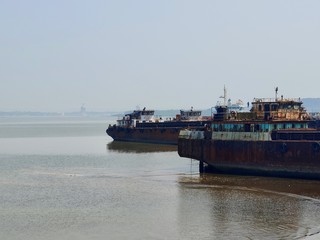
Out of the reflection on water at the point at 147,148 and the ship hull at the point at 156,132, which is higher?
the ship hull at the point at 156,132

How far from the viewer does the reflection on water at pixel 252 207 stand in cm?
3238

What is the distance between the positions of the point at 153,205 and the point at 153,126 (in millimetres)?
67586

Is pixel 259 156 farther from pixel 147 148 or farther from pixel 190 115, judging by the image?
pixel 190 115

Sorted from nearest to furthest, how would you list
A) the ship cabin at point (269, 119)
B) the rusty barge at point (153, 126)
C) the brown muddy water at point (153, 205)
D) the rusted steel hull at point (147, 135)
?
the brown muddy water at point (153, 205) < the ship cabin at point (269, 119) < the rusty barge at point (153, 126) < the rusted steel hull at point (147, 135)

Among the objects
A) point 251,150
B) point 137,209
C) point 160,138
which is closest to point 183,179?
point 251,150

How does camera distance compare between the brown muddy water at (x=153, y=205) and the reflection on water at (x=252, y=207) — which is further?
the brown muddy water at (x=153, y=205)

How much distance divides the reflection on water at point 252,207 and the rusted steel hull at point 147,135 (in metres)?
48.5

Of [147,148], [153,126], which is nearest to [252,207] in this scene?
[147,148]

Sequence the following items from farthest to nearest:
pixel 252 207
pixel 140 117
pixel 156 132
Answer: pixel 140 117 → pixel 156 132 → pixel 252 207

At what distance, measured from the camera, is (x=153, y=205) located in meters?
40.6

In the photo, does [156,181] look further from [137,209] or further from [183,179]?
[137,209]

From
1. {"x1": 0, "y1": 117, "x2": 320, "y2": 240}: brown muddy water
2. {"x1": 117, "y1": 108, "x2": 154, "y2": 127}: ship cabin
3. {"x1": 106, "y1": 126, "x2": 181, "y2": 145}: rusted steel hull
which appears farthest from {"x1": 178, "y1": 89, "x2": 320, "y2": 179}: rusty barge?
{"x1": 117, "y1": 108, "x2": 154, "y2": 127}: ship cabin

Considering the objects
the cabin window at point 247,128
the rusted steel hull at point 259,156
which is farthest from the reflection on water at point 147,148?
the cabin window at point 247,128

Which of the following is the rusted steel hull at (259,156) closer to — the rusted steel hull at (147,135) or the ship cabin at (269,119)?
the ship cabin at (269,119)
